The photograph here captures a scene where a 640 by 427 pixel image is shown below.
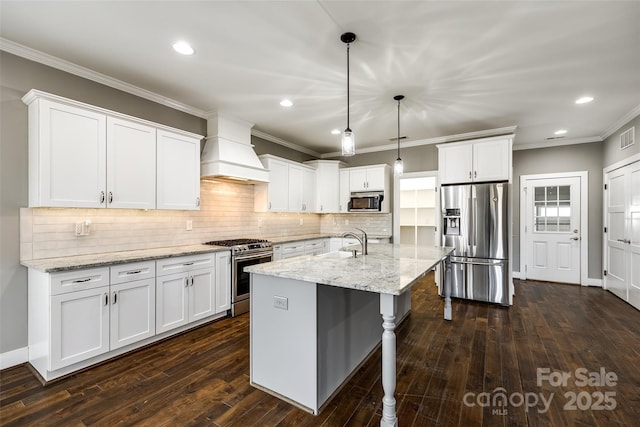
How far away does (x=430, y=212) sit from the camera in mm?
6895

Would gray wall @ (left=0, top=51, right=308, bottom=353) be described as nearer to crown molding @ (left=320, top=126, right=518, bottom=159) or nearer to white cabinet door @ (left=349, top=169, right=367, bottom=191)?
white cabinet door @ (left=349, top=169, right=367, bottom=191)

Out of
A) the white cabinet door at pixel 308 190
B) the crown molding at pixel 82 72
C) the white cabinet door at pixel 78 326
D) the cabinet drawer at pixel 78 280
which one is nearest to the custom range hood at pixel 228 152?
the crown molding at pixel 82 72

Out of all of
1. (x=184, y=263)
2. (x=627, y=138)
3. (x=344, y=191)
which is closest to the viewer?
(x=184, y=263)

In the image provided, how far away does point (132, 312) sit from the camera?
105 inches

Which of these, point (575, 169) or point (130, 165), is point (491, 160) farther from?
point (130, 165)

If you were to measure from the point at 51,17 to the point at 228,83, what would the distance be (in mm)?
1374

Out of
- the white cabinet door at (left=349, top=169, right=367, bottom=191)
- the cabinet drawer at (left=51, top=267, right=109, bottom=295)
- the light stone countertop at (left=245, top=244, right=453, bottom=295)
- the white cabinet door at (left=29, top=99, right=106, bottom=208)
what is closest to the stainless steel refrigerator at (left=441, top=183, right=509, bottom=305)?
the white cabinet door at (left=349, top=169, right=367, bottom=191)

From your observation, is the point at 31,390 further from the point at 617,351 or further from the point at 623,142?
the point at 623,142

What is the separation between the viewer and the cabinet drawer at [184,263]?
9.53 feet

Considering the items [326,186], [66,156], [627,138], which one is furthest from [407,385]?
[627,138]

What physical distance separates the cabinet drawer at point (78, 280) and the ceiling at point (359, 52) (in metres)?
1.85

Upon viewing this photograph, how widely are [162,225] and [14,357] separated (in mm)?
1625

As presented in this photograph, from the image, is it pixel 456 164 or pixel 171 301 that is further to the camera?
pixel 456 164

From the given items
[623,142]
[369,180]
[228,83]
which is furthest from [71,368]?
[623,142]
